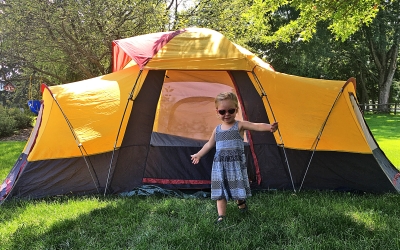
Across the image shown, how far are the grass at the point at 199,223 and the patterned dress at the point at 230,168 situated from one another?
9.5 inches

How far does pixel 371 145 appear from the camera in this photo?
400cm

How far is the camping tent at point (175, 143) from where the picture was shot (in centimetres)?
384

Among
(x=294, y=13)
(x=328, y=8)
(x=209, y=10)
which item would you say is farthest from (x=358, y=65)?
(x=328, y=8)

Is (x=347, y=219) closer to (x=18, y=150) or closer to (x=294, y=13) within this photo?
(x=18, y=150)

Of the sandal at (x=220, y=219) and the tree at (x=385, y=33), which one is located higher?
the tree at (x=385, y=33)

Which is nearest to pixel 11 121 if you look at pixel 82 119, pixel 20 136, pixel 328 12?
pixel 20 136

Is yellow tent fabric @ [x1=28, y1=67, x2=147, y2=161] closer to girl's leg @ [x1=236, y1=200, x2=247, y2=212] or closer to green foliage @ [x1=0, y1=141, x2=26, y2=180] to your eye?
green foliage @ [x1=0, y1=141, x2=26, y2=180]

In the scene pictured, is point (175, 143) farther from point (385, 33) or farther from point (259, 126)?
point (385, 33)

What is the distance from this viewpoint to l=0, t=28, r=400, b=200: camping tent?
12.6 feet

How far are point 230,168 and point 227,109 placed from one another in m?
0.56

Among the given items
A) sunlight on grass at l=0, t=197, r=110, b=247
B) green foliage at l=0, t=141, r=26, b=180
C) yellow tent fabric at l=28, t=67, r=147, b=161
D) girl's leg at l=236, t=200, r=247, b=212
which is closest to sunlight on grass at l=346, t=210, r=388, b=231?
girl's leg at l=236, t=200, r=247, b=212

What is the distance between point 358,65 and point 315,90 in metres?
22.5

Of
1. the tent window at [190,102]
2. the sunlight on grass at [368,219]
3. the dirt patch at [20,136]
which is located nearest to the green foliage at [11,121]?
the dirt patch at [20,136]

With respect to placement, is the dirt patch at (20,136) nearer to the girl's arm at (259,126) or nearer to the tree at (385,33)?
the girl's arm at (259,126)
